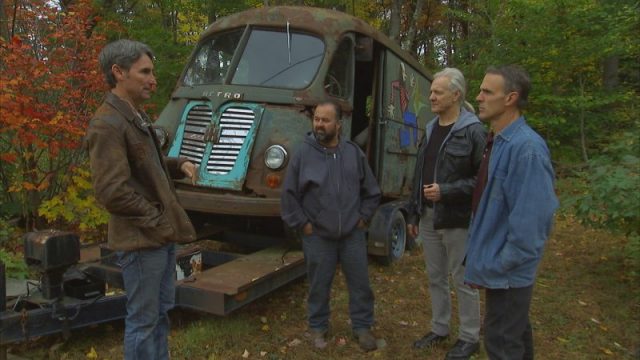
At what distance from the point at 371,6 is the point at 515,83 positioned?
64.2 ft

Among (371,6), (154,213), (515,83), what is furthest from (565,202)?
(371,6)

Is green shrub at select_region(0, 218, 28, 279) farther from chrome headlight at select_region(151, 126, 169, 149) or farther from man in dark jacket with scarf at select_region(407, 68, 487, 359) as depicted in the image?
man in dark jacket with scarf at select_region(407, 68, 487, 359)

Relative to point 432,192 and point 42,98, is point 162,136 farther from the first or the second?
point 432,192

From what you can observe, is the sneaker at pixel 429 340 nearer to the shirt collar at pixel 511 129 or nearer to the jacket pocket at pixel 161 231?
the shirt collar at pixel 511 129

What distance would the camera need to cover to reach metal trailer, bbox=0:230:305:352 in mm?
3469

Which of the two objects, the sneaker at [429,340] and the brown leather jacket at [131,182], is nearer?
the brown leather jacket at [131,182]

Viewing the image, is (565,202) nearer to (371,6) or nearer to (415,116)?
(415,116)

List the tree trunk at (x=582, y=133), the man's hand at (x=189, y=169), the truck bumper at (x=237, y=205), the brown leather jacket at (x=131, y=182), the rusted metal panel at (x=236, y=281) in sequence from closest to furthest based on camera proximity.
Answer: the brown leather jacket at (x=131, y=182)
the man's hand at (x=189, y=169)
the rusted metal panel at (x=236, y=281)
the truck bumper at (x=237, y=205)
the tree trunk at (x=582, y=133)

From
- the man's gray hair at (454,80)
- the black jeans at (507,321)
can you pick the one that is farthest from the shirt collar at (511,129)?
the man's gray hair at (454,80)

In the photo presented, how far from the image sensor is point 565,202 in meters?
5.55

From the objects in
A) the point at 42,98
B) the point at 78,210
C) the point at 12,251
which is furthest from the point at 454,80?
the point at 12,251

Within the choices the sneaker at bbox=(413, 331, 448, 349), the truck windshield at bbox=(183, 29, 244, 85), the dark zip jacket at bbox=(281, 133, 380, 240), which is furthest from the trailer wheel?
the truck windshield at bbox=(183, 29, 244, 85)

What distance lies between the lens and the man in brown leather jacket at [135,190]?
2.68m

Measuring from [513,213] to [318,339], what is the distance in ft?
7.06
